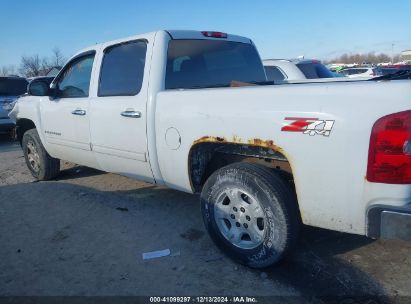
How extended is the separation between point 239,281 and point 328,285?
2.14ft

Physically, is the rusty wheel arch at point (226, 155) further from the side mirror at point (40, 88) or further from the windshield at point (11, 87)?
the windshield at point (11, 87)

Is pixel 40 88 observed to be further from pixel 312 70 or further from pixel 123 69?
pixel 312 70

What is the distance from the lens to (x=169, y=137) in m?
3.44

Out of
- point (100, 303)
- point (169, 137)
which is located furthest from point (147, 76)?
point (100, 303)

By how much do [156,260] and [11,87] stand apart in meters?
9.30

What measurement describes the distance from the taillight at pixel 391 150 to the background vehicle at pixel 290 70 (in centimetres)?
564

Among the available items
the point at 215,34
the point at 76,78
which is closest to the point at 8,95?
the point at 76,78

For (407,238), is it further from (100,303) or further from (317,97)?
(100,303)

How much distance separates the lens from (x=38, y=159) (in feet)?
19.3

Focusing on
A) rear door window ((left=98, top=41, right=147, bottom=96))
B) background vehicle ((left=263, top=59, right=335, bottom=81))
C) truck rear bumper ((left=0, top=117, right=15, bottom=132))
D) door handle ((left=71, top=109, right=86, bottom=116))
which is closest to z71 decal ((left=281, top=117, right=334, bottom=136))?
rear door window ((left=98, top=41, right=147, bottom=96))

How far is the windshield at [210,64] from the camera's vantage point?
383cm

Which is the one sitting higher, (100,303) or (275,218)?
(275,218)

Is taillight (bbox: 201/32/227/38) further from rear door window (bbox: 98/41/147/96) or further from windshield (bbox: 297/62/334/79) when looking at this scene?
windshield (bbox: 297/62/334/79)

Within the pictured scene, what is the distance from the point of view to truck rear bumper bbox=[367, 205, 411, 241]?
7.40 feet
